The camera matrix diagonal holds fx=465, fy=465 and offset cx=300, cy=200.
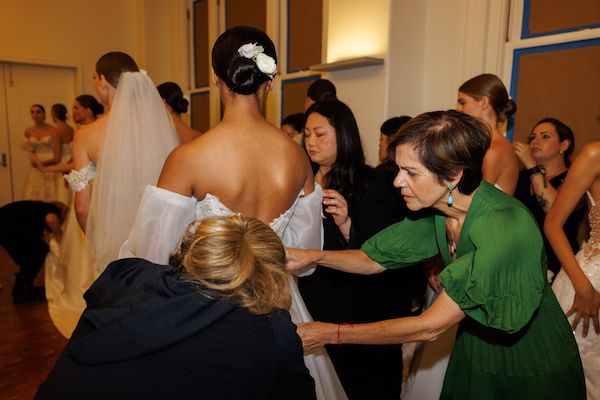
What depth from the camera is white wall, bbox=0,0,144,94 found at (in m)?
6.36

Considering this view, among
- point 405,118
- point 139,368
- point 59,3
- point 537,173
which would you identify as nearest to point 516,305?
point 139,368

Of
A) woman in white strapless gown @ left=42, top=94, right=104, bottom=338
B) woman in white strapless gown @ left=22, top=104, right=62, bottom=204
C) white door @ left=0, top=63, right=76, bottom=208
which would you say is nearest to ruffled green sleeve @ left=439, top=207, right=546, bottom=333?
woman in white strapless gown @ left=42, top=94, right=104, bottom=338

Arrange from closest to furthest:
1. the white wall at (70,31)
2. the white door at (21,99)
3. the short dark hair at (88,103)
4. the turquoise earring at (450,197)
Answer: the turquoise earring at (450,197) < the short dark hair at (88,103) < the white wall at (70,31) < the white door at (21,99)

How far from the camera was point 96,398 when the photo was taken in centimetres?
86

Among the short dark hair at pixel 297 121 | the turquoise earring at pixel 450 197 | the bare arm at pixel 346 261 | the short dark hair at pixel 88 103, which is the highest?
the short dark hair at pixel 88 103

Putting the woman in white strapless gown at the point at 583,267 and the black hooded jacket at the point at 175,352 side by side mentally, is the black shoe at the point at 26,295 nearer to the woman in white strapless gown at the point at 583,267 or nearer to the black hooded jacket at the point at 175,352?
the black hooded jacket at the point at 175,352

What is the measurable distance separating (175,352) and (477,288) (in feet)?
2.31

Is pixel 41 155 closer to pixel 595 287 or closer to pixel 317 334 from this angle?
pixel 317 334

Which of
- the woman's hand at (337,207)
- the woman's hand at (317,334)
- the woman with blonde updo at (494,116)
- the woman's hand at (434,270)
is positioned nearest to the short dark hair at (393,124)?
the woman with blonde updo at (494,116)

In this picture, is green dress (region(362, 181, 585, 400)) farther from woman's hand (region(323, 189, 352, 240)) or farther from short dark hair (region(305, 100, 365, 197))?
short dark hair (region(305, 100, 365, 197))

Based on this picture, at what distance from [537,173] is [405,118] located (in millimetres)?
833

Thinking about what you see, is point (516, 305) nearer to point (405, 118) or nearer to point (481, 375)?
point (481, 375)

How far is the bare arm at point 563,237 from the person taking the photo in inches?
72.0

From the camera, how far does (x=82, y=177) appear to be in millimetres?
2482
